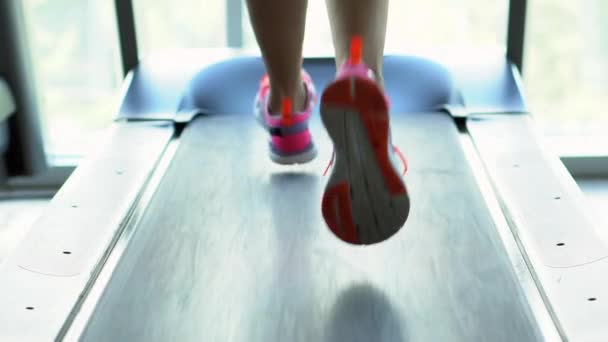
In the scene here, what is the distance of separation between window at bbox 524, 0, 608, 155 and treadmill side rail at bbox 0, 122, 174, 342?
120 centimetres

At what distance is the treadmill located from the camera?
1146 millimetres

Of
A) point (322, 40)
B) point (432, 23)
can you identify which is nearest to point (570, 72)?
point (432, 23)

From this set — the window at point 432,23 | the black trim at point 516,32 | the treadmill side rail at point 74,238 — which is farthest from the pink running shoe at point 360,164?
the window at point 432,23

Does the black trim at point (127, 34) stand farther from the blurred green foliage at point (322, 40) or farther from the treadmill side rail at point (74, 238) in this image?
the treadmill side rail at point (74, 238)

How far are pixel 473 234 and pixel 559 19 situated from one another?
1.25 meters

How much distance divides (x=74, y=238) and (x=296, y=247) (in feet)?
1.30

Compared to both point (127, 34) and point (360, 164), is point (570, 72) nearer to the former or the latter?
point (127, 34)

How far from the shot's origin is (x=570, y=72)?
7.98 ft

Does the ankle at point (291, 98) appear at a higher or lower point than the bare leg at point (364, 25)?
lower

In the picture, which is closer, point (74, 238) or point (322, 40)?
point (74, 238)

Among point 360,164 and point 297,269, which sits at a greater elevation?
point 360,164

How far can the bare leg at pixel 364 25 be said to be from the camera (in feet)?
4.20

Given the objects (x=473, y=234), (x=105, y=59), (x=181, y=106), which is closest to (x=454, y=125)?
(x=473, y=234)

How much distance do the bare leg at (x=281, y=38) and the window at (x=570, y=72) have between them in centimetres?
110
